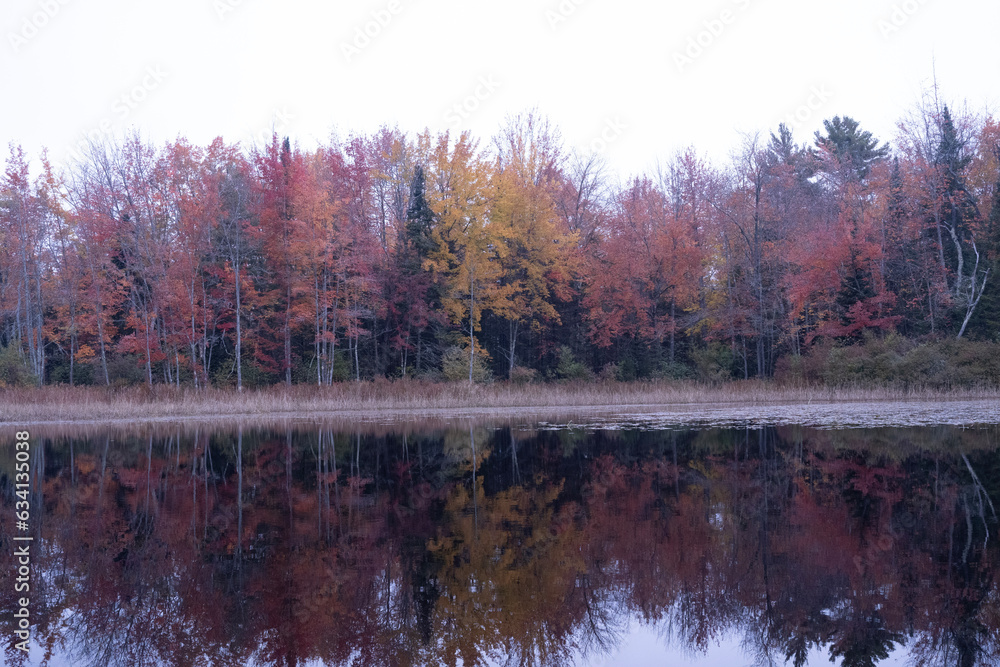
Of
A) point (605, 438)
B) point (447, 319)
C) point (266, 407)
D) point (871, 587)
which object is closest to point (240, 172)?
point (447, 319)

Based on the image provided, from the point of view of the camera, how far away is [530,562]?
8.41 m

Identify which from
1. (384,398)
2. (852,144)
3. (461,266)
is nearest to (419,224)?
(461,266)

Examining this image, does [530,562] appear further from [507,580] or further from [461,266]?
[461,266]

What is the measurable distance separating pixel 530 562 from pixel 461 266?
110 ft

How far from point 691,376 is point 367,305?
1883cm

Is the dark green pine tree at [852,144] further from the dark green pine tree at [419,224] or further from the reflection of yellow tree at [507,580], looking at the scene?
the reflection of yellow tree at [507,580]

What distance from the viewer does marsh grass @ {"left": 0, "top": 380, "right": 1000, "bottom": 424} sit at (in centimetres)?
2907

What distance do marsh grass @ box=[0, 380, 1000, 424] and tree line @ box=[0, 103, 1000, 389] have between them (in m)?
5.71

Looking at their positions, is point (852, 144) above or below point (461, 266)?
above

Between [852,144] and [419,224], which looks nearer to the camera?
[419,224]

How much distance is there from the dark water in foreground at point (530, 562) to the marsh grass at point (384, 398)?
14286mm

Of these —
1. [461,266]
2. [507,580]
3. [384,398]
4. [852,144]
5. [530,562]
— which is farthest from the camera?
[852,144]

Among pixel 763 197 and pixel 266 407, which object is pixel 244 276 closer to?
pixel 266 407

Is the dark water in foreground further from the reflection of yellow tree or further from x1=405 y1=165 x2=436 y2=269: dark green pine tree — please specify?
x1=405 y1=165 x2=436 y2=269: dark green pine tree
